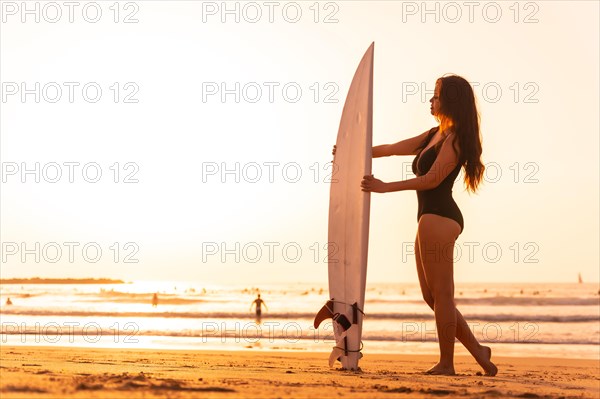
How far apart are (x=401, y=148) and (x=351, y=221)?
1.96 ft

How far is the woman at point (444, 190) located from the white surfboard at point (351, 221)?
31cm

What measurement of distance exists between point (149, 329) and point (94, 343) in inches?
158

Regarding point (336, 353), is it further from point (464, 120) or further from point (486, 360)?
A: point (464, 120)

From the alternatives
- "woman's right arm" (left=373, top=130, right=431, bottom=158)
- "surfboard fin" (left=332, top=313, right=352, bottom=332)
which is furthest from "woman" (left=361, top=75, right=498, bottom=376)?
"surfboard fin" (left=332, top=313, right=352, bottom=332)

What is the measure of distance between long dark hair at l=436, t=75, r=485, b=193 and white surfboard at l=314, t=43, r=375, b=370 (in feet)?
1.89

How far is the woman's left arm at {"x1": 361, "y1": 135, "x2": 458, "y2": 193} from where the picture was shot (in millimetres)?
5152

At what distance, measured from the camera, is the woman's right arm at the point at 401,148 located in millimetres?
5633

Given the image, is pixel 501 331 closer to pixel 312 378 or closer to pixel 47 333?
pixel 47 333

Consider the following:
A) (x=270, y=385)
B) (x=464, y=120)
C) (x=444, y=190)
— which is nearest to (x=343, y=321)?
(x=444, y=190)

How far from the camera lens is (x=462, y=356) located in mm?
11047

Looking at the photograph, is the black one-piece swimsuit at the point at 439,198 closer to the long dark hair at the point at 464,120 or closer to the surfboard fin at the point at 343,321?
the long dark hair at the point at 464,120

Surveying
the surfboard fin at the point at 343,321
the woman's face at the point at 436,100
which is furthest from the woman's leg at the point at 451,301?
the woman's face at the point at 436,100

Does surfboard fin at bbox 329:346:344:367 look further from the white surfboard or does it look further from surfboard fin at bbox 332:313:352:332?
surfboard fin at bbox 332:313:352:332

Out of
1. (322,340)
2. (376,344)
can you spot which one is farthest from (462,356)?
(322,340)
